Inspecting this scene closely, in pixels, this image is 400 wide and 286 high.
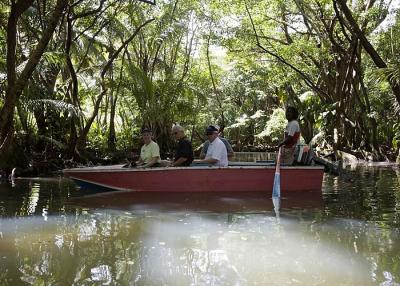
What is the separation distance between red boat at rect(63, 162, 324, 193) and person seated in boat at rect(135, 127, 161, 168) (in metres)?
0.35

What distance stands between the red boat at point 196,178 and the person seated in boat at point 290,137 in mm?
474

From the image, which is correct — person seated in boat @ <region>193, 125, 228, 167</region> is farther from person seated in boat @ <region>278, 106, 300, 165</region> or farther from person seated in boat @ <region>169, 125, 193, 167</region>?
person seated in boat @ <region>278, 106, 300, 165</region>

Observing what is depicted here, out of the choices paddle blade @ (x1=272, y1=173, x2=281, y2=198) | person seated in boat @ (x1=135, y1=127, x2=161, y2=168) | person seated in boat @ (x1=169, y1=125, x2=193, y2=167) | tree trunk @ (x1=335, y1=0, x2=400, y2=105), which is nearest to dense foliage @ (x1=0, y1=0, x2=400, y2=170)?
tree trunk @ (x1=335, y1=0, x2=400, y2=105)

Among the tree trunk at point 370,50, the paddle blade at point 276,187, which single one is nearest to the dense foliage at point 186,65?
the tree trunk at point 370,50

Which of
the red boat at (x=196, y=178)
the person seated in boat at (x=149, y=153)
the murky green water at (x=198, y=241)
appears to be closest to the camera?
the murky green water at (x=198, y=241)

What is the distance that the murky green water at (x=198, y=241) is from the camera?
4.30 meters

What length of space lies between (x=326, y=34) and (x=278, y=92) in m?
8.72

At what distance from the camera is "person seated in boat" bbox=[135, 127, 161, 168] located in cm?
994

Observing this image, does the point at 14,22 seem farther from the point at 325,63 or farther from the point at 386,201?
the point at 325,63

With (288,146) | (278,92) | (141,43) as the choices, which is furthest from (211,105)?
(288,146)

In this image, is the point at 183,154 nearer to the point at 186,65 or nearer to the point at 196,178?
the point at 196,178

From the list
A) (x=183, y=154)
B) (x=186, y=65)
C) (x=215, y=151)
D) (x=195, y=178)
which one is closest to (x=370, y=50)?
(x=215, y=151)

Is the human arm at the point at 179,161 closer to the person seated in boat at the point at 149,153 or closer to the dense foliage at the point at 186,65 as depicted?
the person seated in boat at the point at 149,153

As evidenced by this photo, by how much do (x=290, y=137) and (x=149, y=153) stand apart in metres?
2.98
